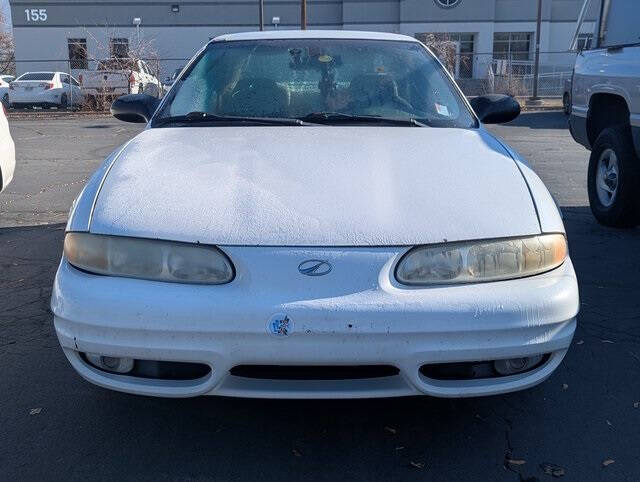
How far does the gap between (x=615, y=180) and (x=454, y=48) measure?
31204 mm

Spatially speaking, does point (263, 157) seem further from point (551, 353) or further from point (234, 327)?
point (551, 353)

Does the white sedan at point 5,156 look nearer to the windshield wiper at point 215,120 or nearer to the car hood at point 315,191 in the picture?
the windshield wiper at point 215,120

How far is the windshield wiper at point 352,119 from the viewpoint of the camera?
12.1ft

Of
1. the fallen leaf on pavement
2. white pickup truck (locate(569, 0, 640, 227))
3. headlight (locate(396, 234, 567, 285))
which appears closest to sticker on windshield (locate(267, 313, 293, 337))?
headlight (locate(396, 234, 567, 285))

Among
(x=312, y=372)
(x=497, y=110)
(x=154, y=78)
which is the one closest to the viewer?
(x=312, y=372)

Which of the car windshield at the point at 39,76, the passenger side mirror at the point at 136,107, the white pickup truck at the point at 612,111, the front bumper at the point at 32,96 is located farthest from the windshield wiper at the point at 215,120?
the car windshield at the point at 39,76

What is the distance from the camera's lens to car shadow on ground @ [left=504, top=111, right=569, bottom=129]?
56.8 ft

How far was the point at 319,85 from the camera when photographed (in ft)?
13.0

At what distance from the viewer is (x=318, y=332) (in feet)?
7.67

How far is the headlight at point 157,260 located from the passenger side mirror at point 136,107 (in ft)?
6.29

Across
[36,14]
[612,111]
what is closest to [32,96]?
[36,14]

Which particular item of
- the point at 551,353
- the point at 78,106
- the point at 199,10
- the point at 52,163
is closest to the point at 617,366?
the point at 551,353

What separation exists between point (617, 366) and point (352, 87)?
6.56 feet

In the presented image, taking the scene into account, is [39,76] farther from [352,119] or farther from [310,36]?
[352,119]
